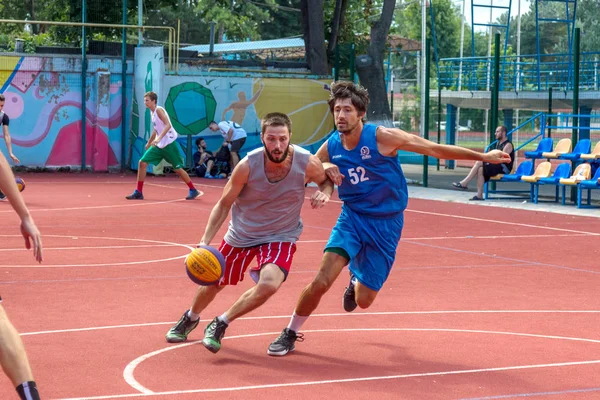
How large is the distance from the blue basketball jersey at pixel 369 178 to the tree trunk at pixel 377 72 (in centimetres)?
1880

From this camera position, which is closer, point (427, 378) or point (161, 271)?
point (427, 378)

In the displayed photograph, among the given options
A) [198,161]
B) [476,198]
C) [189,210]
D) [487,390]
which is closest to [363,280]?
[487,390]

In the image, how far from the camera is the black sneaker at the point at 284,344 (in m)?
6.66

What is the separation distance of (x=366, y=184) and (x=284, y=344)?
52.0 inches

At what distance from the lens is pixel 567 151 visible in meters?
19.5

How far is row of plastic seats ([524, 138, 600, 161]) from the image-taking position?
60.5ft

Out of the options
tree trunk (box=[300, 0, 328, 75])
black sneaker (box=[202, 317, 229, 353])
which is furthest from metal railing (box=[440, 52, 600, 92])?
black sneaker (box=[202, 317, 229, 353])

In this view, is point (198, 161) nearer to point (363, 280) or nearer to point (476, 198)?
point (476, 198)

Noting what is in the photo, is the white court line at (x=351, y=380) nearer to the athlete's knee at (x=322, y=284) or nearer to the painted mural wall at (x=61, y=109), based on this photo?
the athlete's knee at (x=322, y=284)

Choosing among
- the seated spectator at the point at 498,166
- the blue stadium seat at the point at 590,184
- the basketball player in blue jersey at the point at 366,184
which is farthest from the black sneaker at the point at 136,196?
the basketball player in blue jersey at the point at 366,184

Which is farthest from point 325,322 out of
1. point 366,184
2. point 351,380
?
point 351,380

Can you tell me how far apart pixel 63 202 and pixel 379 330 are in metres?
11.5

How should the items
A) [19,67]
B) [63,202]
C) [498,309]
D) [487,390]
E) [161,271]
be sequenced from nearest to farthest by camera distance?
[487,390]
[498,309]
[161,271]
[63,202]
[19,67]

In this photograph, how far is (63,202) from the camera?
711 inches
